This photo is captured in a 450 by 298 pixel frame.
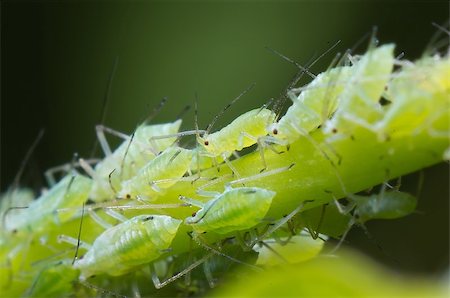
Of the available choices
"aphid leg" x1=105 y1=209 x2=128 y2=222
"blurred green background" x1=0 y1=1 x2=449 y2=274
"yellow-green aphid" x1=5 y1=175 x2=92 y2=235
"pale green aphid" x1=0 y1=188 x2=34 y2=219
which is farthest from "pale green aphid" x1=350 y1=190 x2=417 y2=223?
"blurred green background" x1=0 y1=1 x2=449 y2=274

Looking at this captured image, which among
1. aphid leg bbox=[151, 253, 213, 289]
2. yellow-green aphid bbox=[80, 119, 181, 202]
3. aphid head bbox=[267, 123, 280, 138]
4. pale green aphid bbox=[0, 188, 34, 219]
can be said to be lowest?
pale green aphid bbox=[0, 188, 34, 219]

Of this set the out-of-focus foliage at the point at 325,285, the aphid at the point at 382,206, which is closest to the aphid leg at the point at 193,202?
the aphid at the point at 382,206

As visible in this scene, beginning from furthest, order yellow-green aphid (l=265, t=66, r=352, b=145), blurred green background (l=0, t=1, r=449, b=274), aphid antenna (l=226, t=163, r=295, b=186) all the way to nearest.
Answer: blurred green background (l=0, t=1, r=449, b=274) < aphid antenna (l=226, t=163, r=295, b=186) < yellow-green aphid (l=265, t=66, r=352, b=145)

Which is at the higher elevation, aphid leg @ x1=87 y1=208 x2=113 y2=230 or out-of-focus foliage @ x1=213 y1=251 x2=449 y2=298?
out-of-focus foliage @ x1=213 y1=251 x2=449 y2=298

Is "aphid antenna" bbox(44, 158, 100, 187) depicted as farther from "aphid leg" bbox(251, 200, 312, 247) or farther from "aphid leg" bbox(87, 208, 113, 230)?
"aphid leg" bbox(251, 200, 312, 247)

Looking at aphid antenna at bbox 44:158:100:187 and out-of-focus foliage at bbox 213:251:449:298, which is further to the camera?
aphid antenna at bbox 44:158:100:187

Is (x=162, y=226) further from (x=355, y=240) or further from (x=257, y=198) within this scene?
(x=355, y=240)

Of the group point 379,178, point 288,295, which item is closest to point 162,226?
point 379,178
